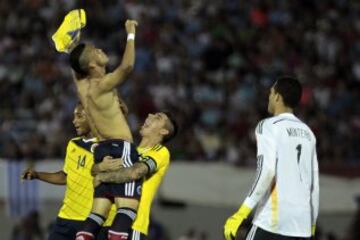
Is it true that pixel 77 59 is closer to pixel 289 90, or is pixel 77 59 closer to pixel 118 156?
pixel 118 156

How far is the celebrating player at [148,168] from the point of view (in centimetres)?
998

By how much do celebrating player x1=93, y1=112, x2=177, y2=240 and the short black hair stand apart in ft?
4.42

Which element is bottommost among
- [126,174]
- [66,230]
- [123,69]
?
[66,230]

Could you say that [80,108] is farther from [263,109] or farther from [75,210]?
[263,109]

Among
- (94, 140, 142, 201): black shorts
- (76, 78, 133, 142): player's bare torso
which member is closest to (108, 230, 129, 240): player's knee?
(94, 140, 142, 201): black shorts

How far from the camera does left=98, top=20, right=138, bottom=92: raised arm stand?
9812mm

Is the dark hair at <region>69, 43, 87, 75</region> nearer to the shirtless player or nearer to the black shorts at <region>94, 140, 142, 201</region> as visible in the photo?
the shirtless player

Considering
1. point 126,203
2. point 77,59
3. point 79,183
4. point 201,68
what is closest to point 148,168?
point 126,203

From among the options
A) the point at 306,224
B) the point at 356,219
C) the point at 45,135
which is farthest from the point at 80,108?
the point at 45,135

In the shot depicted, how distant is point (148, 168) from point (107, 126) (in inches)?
18.0

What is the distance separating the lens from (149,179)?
10.2m

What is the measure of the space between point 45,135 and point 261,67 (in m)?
4.28

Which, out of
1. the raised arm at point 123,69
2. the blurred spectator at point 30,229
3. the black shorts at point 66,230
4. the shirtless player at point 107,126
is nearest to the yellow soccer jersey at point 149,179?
the shirtless player at point 107,126

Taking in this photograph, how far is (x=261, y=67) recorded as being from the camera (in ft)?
68.6
